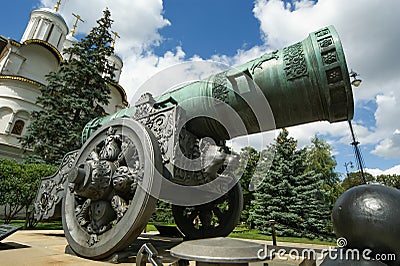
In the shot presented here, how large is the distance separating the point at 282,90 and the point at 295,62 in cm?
31

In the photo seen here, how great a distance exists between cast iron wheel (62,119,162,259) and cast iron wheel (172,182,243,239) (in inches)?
73.0

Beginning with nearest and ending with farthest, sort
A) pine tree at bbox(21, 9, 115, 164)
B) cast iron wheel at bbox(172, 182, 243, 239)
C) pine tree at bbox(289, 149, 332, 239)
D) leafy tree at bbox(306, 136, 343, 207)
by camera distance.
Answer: cast iron wheel at bbox(172, 182, 243, 239) < pine tree at bbox(289, 149, 332, 239) < pine tree at bbox(21, 9, 115, 164) < leafy tree at bbox(306, 136, 343, 207)

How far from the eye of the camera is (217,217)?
4.67 metres

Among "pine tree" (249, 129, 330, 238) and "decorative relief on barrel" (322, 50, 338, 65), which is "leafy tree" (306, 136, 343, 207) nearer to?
"pine tree" (249, 129, 330, 238)

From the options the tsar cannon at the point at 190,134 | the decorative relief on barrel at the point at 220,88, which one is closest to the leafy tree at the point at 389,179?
the tsar cannon at the point at 190,134

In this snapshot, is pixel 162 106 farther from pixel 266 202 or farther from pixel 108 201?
pixel 266 202

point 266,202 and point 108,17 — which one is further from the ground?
point 108,17

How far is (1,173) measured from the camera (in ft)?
28.4

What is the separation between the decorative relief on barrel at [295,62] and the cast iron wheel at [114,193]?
5.87 feet

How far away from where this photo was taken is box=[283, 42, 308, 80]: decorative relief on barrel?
8.43 feet

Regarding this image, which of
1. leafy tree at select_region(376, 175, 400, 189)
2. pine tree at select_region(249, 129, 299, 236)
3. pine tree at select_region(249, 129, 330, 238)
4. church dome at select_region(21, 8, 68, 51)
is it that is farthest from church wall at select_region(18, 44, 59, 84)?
leafy tree at select_region(376, 175, 400, 189)

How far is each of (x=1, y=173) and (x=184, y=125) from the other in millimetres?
8556

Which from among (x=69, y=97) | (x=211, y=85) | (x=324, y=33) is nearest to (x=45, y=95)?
(x=69, y=97)

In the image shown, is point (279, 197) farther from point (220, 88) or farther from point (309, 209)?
point (220, 88)
